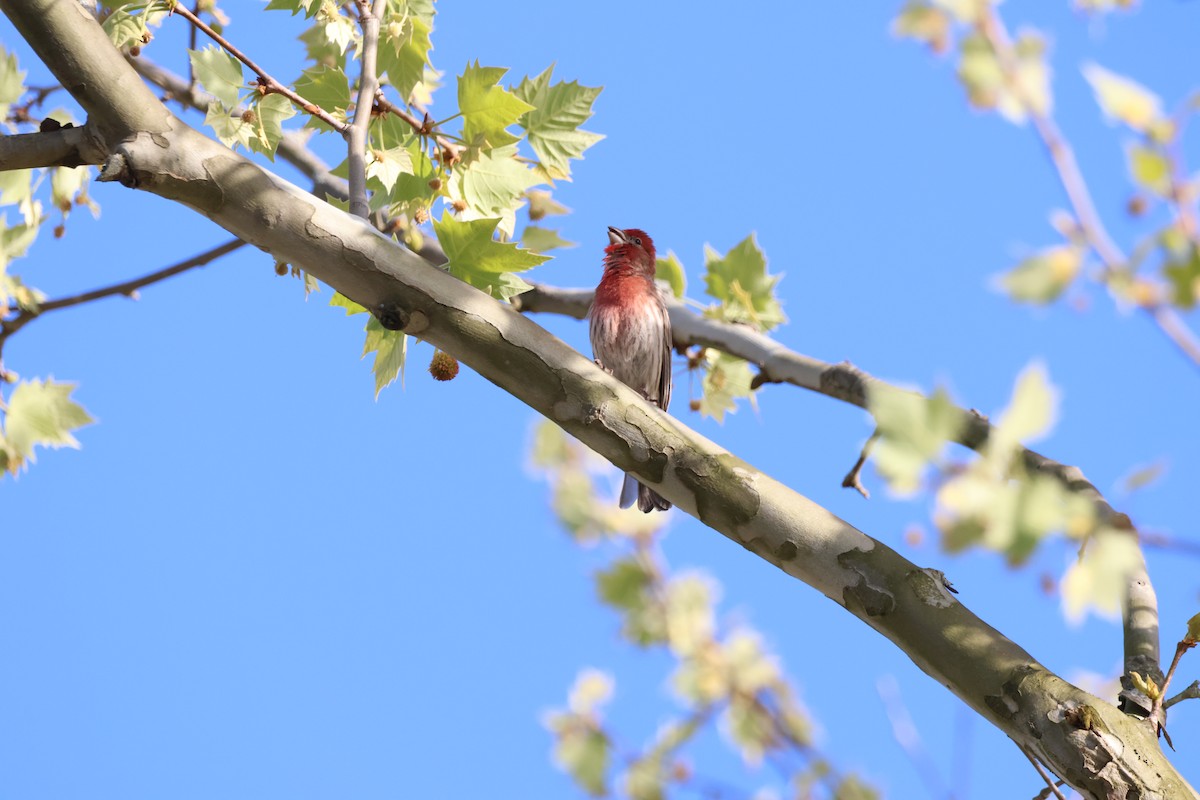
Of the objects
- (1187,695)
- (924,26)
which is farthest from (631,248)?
(924,26)

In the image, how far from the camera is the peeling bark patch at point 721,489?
10.5ft

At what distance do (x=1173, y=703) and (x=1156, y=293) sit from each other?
1.90 meters

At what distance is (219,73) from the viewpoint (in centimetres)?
387

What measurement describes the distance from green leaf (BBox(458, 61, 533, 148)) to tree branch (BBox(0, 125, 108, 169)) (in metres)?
1.20

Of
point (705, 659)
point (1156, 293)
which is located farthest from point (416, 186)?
point (705, 659)

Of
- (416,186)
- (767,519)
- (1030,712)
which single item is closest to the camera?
(1030,712)

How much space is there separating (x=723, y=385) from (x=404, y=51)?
2.53 m

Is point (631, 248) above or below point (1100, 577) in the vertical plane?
above

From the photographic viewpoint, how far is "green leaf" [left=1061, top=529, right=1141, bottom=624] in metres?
1.60

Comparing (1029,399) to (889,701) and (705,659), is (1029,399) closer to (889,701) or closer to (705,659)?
(889,701)

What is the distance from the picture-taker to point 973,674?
9.69ft

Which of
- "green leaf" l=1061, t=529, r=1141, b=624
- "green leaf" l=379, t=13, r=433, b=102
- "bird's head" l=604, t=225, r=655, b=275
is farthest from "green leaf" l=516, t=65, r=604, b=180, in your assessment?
"bird's head" l=604, t=225, r=655, b=275

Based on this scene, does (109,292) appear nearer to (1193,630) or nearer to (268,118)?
(268,118)

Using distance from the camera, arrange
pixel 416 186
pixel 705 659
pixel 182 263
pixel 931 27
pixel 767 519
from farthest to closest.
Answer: pixel 705 659 → pixel 182 263 → pixel 416 186 → pixel 767 519 → pixel 931 27
